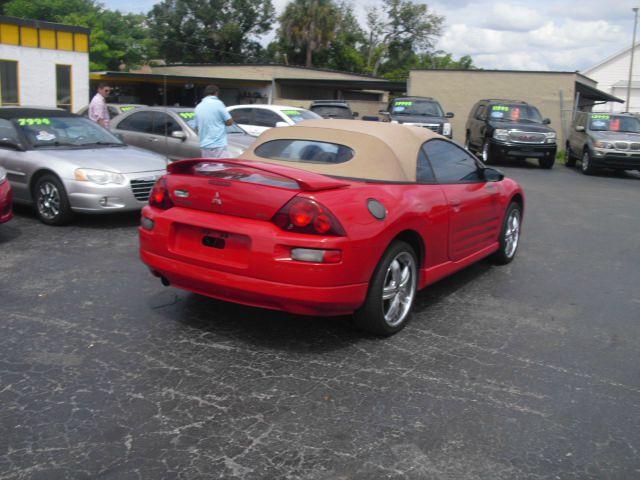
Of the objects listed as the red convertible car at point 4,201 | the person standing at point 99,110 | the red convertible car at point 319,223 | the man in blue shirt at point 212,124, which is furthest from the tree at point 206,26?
the red convertible car at point 319,223

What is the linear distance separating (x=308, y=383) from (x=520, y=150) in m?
16.4

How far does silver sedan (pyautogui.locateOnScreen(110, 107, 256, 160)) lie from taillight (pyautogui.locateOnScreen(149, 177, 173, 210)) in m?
6.34

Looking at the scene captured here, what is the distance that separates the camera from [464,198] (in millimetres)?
5664

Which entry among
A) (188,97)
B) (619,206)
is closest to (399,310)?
(619,206)

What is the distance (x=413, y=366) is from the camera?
4.28 meters

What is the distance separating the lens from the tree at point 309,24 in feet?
204

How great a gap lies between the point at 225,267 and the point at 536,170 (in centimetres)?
1649

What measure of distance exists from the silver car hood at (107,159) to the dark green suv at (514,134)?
12.4 metres

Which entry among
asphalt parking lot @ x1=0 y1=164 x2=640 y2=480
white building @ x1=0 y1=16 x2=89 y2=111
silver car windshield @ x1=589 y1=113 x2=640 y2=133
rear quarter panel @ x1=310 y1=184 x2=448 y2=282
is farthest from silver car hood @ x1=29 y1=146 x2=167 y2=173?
white building @ x1=0 y1=16 x2=89 y2=111

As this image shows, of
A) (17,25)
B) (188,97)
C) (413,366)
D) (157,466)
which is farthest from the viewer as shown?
(188,97)

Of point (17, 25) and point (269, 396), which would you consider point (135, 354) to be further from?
point (17, 25)

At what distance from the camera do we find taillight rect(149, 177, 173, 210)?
191 inches

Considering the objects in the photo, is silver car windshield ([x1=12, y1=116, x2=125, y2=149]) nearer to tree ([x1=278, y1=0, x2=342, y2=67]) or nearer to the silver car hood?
the silver car hood

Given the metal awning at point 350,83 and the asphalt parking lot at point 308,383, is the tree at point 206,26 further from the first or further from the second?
the asphalt parking lot at point 308,383
